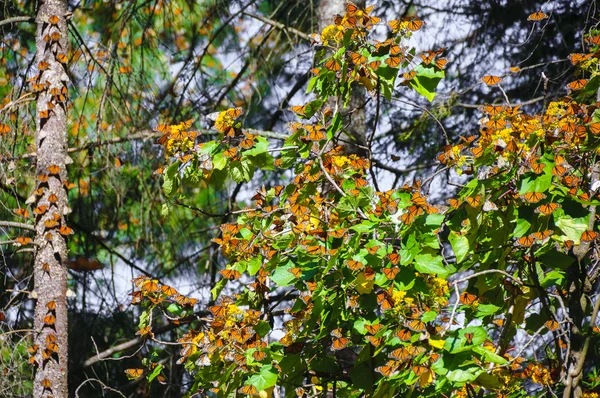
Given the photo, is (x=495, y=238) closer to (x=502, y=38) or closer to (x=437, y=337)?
(x=437, y=337)

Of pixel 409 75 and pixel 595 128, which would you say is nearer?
pixel 595 128

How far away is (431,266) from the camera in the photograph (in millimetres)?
2594

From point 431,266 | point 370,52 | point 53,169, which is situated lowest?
point 431,266

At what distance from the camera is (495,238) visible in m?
2.72

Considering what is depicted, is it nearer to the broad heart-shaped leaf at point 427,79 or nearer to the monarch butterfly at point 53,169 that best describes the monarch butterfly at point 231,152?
the broad heart-shaped leaf at point 427,79

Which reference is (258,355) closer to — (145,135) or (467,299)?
(467,299)

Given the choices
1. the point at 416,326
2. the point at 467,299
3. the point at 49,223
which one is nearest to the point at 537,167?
the point at 467,299

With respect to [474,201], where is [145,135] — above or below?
above

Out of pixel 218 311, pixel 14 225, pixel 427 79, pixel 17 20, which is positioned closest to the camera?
pixel 427 79

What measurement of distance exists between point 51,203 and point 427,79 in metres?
2.39

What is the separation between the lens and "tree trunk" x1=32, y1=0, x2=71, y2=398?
4.34 meters

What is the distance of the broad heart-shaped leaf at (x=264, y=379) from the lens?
283 cm

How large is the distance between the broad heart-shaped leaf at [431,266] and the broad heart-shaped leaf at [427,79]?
55cm

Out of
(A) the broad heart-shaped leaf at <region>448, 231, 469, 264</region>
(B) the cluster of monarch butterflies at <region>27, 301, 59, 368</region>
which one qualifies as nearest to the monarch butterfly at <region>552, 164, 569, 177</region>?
(A) the broad heart-shaped leaf at <region>448, 231, 469, 264</region>
